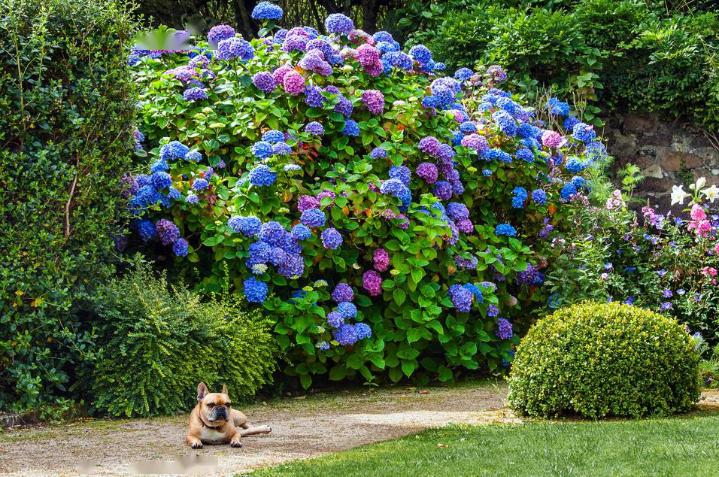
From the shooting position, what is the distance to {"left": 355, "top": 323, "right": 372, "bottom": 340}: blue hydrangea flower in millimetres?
7641

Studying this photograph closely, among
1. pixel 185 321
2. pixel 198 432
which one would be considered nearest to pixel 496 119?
pixel 185 321

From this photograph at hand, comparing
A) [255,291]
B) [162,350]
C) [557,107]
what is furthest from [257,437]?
[557,107]

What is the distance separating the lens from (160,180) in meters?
7.37

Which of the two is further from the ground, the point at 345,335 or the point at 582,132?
the point at 582,132

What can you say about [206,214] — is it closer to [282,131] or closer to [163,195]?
[163,195]

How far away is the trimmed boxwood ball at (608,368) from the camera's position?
6.17 m

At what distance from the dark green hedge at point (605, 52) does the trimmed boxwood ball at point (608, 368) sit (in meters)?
4.48

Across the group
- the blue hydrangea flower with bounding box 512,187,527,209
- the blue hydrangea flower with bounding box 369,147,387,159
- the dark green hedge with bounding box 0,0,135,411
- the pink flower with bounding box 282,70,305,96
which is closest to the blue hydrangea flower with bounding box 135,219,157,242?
the dark green hedge with bounding box 0,0,135,411

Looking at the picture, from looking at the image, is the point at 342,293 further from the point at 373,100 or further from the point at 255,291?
the point at 373,100

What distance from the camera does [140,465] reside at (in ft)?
16.4

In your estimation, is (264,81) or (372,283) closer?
(372,283)

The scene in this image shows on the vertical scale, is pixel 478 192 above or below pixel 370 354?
above

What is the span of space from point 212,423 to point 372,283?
2550 millimetres

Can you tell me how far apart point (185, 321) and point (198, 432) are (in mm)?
1536
